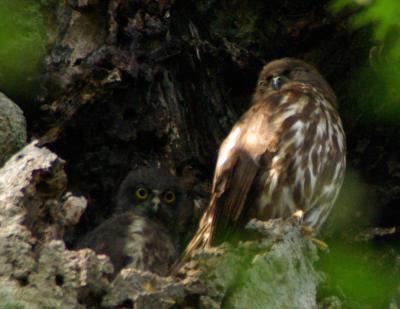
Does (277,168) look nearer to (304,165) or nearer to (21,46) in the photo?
(304,165)

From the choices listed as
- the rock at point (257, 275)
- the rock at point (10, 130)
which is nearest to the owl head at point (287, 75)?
the rock at point (10, 130)

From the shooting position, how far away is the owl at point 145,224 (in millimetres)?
6289

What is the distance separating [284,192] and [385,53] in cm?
108

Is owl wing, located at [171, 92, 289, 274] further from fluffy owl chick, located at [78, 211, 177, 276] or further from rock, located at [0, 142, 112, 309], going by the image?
rock, located at [0, 142, 112, 309]

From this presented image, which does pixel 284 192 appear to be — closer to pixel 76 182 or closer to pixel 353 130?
pixel 353 130

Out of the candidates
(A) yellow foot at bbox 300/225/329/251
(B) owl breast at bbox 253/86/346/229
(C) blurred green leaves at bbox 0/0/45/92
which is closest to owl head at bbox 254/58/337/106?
(B) owl breast at bbox 253/86/346/229

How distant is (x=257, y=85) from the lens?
7188 millimetres

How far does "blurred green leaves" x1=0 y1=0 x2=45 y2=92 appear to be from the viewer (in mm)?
6710

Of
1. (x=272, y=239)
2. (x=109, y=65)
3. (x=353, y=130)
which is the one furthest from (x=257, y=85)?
(x=272, y=239)

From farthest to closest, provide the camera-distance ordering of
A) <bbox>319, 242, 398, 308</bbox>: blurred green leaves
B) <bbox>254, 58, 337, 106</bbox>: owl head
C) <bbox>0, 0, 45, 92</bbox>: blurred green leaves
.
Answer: <bbox>254, 58, 337, 106</bbox>: owl head < <bbox>0, 0, 45, 92</bbox>: blurred green leaves < <bbox>319, 242, 398, 308</bbox>: blurred green leaves

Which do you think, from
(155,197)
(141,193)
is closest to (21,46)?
(141,193)

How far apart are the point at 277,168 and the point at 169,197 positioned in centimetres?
133

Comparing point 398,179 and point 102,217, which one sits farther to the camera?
point 102,217

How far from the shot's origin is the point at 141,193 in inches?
286
